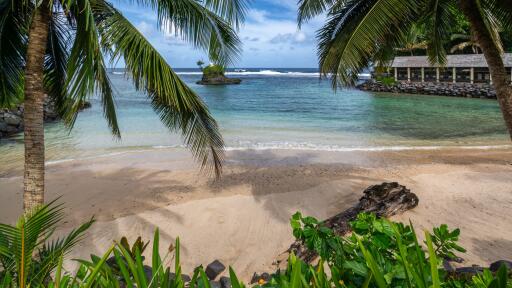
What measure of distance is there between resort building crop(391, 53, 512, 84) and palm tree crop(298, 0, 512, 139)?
25.5 meters

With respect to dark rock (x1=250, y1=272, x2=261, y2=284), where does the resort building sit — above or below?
above

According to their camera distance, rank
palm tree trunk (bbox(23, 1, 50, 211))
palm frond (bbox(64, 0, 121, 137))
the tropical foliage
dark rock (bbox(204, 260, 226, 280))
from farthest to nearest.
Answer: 1. dark rock (bbox(204, 260, 226, 280))
2. palm tree trunk (bbox(23, 1, 50, 211))
3. palm frond (bbox(64, 0, 121, 137))
4. the tropical foliage

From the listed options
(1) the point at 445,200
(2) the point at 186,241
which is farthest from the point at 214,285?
(1) the point at 445,200

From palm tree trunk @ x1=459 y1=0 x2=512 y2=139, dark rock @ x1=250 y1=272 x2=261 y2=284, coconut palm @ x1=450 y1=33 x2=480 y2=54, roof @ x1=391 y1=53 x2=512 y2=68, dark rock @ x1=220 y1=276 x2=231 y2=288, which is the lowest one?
dark rock @ x1=250 y1=272 x2=261 y2=284

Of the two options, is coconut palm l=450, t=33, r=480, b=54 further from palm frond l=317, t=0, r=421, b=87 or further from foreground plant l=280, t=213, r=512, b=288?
foreground plant l=280, t=213, r=512, b=288

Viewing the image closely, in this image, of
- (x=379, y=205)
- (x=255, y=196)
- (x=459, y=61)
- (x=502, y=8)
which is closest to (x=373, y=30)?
(x=502, y=8)

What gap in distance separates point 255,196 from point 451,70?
36507 mm

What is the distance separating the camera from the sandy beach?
19.5 feet

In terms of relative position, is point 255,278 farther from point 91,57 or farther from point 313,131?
point 313,131

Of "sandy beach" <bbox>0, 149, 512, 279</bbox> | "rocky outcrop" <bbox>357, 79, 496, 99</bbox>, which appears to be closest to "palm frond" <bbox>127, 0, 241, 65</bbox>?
"sandy beach" <bbox>0, 149, 512, 279</bbox>

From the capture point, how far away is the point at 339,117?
2417cm

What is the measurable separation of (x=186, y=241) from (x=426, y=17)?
282 inches

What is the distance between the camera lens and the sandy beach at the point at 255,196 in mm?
5941

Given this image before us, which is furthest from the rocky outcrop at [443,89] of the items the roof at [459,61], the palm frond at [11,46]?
the palm frond at [11,46]
